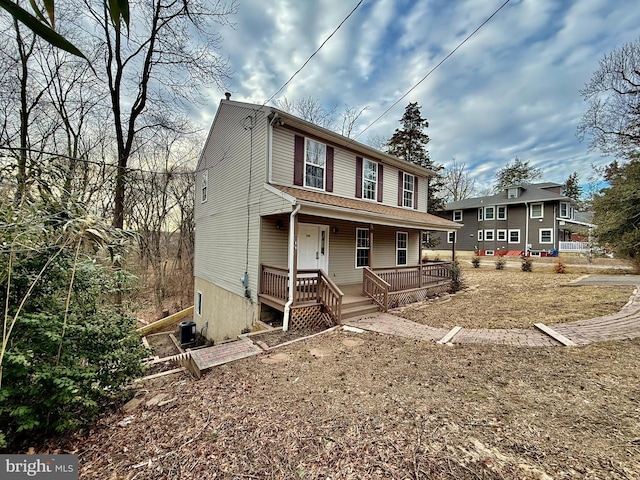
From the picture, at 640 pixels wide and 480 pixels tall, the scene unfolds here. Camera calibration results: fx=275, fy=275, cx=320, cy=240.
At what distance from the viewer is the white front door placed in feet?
29.8

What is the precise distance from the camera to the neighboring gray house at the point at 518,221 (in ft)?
82.4

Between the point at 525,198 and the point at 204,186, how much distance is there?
2865 centimetres

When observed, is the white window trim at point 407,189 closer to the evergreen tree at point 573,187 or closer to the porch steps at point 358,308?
the porch steps at point 358,308

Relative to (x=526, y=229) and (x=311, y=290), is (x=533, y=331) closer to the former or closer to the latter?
(x=311, y=290)

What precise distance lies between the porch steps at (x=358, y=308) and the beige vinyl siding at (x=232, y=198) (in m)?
2.75

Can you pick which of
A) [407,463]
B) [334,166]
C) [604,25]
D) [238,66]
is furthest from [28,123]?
[604,25]

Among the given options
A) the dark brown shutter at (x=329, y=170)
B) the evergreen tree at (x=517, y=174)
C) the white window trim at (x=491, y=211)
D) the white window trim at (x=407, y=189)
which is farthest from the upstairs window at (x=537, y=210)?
the dark brown shutter at (x=329, y=170)

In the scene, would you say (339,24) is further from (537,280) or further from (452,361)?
(537,280)

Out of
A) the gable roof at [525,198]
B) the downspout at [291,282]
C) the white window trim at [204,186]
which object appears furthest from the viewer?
the gable roof at [525,198]

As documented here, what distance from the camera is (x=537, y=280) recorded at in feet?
44.6

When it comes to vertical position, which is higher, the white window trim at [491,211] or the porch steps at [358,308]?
the white window trim at [491,211]
